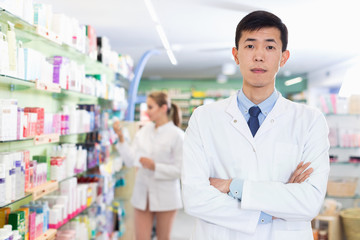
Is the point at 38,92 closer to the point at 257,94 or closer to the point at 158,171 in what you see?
the point at 158,171

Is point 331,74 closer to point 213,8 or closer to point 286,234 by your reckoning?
point 213,8

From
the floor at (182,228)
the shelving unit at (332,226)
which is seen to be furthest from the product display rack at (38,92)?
the shelving unit at (332,226)

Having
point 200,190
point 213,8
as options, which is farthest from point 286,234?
point 213,8

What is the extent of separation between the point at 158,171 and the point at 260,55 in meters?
2.31

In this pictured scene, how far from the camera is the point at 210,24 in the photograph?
611cm

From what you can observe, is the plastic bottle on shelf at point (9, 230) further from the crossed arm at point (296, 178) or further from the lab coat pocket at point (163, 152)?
the lab coat pocket at point (163, 152)

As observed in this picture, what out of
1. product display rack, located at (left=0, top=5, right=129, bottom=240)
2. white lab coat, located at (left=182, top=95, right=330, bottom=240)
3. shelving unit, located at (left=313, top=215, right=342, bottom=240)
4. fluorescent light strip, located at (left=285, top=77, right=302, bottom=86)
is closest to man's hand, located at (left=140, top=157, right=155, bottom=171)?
product display rack, located at (left=0, top=5, right=129, bottom=240)

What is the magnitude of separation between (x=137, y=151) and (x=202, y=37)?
11.3ft

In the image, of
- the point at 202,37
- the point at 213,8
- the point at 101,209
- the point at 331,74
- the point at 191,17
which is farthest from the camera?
the point at 331,74

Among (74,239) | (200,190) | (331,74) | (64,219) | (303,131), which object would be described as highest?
(331,74)

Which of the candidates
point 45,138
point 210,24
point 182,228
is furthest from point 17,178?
point 182,228

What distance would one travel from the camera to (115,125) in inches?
175

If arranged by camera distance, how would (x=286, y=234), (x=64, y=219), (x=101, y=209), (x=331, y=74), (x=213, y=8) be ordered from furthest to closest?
(x=331, y=74) → (x=213, y=8) → (x=101, y=209) → (x=64, y=219) → (x=286, y=234)

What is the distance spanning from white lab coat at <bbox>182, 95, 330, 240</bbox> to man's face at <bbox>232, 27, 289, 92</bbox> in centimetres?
18
